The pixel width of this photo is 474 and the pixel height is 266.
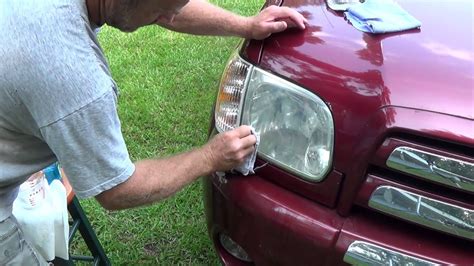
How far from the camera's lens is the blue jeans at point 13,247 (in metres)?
1.91

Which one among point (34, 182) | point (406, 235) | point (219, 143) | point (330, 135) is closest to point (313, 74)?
point (330, 135)

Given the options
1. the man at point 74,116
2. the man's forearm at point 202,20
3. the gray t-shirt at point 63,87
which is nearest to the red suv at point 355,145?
the man at point 74,116

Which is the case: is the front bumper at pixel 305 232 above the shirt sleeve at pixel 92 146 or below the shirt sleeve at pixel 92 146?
below

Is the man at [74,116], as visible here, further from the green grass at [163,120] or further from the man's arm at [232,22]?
the green grass at [163,120]

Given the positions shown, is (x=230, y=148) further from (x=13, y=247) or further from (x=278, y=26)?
(x=13, y=247)

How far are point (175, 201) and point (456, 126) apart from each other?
1.95 meters

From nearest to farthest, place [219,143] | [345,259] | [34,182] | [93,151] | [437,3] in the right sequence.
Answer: [93,151], [345,259], [219,143], [437,3], [34,182]

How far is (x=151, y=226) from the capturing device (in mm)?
3088

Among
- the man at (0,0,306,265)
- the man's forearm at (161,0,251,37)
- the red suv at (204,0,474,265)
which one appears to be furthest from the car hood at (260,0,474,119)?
the man's forearm at (161,0,251,37)

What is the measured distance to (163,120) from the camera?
3955 millimetres

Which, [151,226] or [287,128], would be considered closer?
[287,128]

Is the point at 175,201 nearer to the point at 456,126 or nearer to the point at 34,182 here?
the point at 34,182

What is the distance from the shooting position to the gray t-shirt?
1457mm

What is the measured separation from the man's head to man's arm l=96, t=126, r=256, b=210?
0.41m
